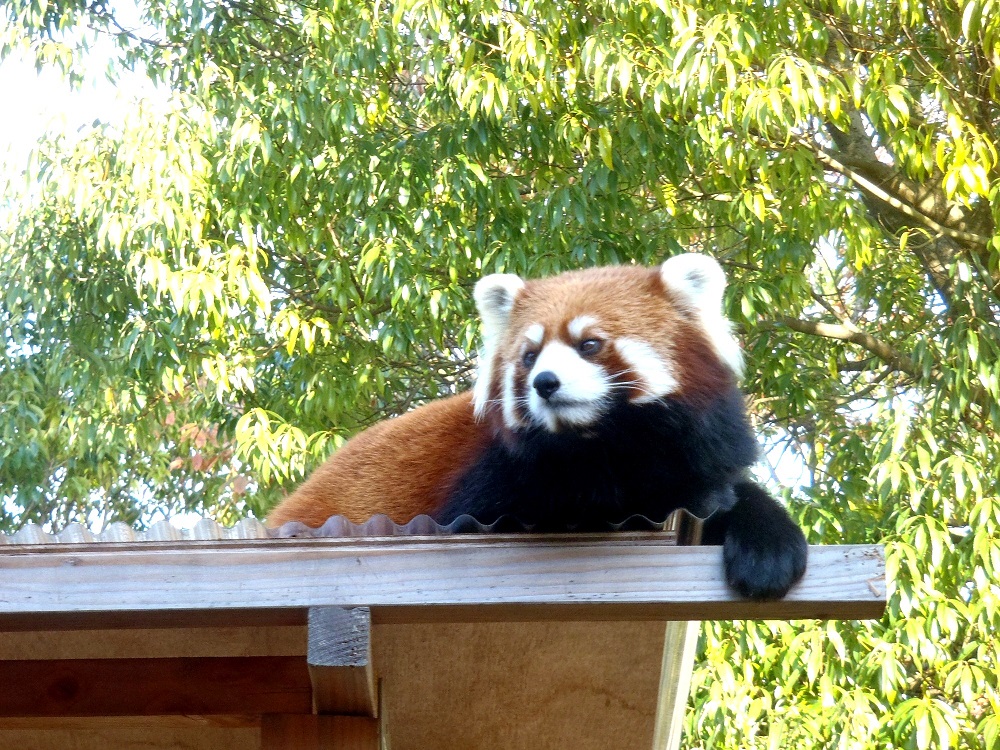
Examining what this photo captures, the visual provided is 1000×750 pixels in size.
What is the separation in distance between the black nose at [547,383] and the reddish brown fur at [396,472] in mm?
367

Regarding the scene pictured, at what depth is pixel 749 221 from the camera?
4.78m

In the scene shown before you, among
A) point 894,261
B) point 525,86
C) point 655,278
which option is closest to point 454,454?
point 655,278

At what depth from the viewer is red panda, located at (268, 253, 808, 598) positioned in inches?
83.7

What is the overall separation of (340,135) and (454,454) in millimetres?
2749

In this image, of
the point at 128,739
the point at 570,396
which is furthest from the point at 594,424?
the point at 128,739

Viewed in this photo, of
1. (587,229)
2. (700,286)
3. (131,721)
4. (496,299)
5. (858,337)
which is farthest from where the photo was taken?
(858,337)

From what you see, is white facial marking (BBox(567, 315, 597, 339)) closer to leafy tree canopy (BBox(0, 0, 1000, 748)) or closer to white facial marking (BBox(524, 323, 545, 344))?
white facial marking (BBox(524, 323, 545, 344))

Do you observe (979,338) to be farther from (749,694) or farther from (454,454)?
(454,454)

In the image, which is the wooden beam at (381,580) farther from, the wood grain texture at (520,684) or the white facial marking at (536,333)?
the white facial marking at (536,333)

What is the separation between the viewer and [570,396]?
6.96ft

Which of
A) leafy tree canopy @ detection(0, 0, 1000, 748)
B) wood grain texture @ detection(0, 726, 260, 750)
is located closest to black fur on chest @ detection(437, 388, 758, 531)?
wood grain texture @ detection(0, 726, 260, 750)

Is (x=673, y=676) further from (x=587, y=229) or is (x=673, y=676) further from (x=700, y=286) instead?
(x=587, y=229)

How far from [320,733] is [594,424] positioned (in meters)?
0.77

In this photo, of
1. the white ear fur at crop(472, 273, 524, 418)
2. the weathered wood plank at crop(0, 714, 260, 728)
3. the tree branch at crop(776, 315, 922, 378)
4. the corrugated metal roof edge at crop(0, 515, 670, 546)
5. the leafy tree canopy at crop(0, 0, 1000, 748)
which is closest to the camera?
the corrugated metal roof edge at crop(0, 515, 670, 546)
